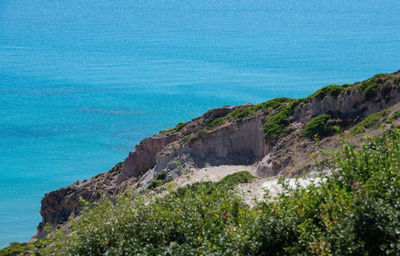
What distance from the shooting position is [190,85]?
8244cm

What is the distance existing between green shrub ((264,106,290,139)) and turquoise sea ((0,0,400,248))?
24.8 m

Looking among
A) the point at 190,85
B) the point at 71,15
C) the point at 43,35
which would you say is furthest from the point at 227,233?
the point at 71,15

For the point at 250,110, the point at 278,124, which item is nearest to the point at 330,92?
the point at 278,124

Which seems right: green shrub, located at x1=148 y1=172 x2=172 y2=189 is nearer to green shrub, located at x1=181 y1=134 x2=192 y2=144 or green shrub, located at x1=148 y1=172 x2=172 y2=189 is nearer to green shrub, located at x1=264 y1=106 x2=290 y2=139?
green shrub, located at x1=181 y1=134 x2=192 y2=144

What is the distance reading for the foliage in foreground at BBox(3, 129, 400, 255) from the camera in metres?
8.56

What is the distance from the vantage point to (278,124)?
27156mm

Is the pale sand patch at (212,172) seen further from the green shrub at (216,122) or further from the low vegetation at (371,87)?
the low vegetation at (371,87)

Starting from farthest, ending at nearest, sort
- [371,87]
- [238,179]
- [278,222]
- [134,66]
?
1. [134,66]
2. [238,179]
3. [371,87]
4. [278,222]

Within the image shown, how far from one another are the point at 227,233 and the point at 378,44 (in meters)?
92.5

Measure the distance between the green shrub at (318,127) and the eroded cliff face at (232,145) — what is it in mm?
405

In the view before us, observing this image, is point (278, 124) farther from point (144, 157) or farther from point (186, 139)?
point (144, 157)

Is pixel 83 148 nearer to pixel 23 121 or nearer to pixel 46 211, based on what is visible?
pixel 23 121

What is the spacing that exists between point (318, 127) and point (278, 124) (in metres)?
3.47

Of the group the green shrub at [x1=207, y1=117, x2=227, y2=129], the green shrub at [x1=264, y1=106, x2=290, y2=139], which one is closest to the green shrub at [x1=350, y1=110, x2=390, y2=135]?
the green shrub at [x1=264, y1=106, x2=290, y2=139]
